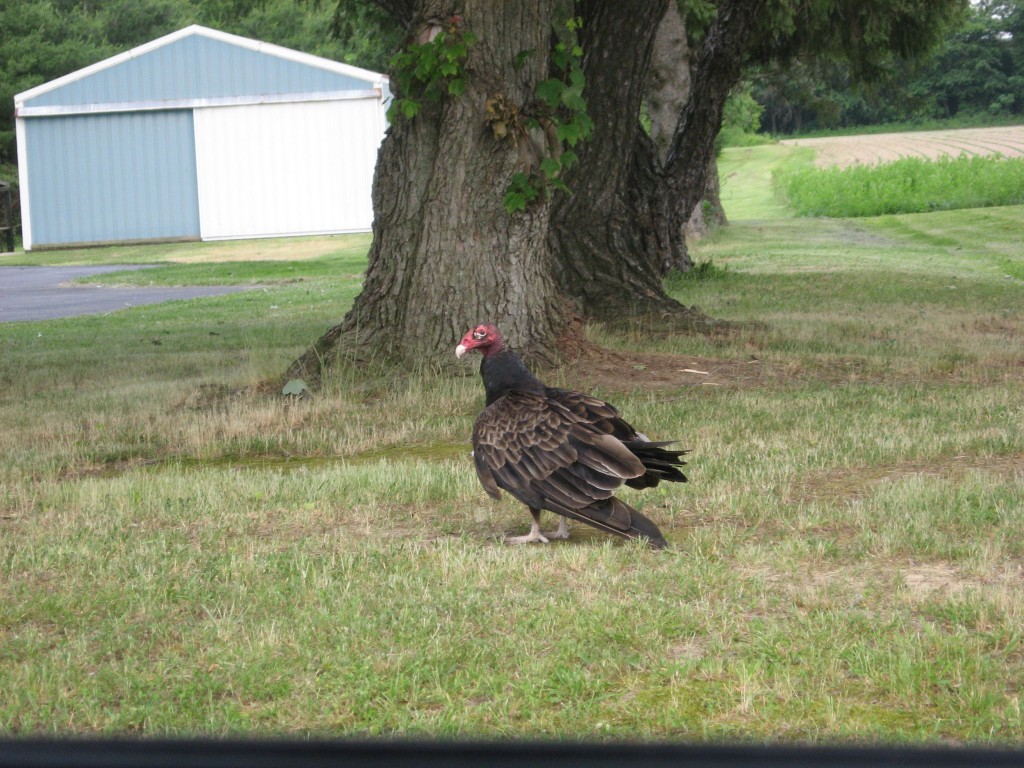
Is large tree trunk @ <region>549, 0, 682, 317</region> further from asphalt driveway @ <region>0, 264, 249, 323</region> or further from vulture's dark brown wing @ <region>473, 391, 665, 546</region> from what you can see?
asphalt driveway @ <region>0, 264, 249, 323</region>

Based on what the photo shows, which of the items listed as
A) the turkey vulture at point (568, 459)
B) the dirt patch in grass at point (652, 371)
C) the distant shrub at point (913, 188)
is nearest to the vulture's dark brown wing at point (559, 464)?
the turkey vulture at point (568, 459)

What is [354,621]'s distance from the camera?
4.72 meters

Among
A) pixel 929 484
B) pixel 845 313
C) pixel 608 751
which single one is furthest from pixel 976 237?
pixel 608 751

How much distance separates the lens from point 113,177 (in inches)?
1693

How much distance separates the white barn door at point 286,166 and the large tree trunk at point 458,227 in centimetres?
3127

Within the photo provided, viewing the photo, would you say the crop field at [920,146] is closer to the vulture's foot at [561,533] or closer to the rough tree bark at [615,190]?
the rough tree bark at [615,190]

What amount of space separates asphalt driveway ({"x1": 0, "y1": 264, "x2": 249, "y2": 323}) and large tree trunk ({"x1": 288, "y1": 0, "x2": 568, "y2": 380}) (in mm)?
11261

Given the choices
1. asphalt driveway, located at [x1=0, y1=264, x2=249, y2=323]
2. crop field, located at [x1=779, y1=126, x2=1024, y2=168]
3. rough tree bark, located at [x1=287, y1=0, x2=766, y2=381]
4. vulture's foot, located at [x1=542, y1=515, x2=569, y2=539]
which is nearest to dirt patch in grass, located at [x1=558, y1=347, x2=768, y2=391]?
rough tree bark, located at [x1=287, y1=0, x2=766, y2=381]

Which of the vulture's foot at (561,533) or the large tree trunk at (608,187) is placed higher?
the large tree trunk at (608,187)

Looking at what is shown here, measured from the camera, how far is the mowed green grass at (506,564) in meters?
3.98

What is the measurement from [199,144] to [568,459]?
1544 inches

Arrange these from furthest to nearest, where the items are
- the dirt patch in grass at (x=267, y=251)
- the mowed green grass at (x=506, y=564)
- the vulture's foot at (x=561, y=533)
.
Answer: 1. the dirt patch in grass at (x=267, y=251)
2. the vulture's foot at (x=561, y=533)
3. the mowed green grass at (x=506, y=564)

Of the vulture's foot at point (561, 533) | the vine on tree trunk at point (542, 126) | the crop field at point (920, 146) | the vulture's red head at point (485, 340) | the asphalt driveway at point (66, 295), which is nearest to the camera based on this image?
the vulture's foot at point (561, 533)

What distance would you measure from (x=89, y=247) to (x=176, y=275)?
15895 mm
